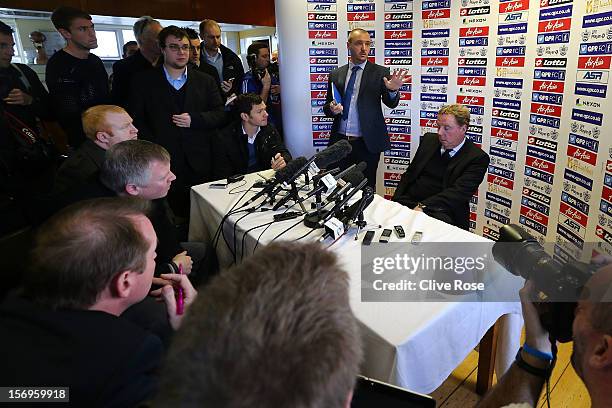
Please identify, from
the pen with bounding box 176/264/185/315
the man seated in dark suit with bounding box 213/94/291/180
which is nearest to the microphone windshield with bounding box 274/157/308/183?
the pen with bounding box 176/264/185/315

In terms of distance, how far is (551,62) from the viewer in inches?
100

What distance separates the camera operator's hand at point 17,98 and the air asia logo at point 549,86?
347 centimetres

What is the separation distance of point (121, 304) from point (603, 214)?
2.54m

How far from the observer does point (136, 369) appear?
0.70 m

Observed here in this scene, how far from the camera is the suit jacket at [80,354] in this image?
25.7 inches

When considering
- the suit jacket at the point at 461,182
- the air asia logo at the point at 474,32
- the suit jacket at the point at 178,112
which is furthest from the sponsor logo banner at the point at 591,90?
the suit jacket at the point at 178,112

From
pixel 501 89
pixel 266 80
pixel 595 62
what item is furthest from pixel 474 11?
pixel 266 80

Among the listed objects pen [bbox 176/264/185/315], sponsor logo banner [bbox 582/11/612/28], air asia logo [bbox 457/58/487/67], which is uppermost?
sponsor logo banner [bbox 582/11/612/28]

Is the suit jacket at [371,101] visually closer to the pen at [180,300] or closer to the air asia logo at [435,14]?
the air asia logo at [435,14]

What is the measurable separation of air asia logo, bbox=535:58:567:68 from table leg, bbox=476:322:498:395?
187 cm

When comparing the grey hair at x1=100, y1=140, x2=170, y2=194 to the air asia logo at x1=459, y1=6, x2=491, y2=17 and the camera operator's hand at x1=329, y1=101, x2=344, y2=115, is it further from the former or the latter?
the air asia logo at x1=459, y1=6, x2=491, y2=17

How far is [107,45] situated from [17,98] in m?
1.75

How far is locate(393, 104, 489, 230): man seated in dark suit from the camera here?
2281 mm

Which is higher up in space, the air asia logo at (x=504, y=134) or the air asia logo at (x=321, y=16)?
the air asia logo at (x=321, y=16)
